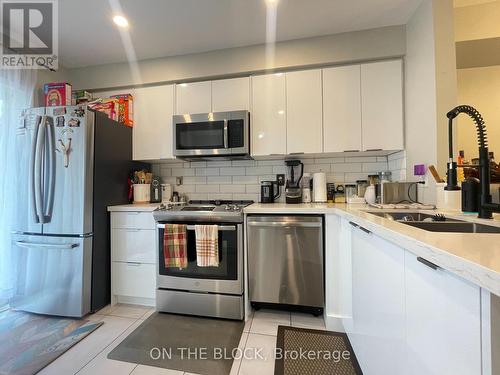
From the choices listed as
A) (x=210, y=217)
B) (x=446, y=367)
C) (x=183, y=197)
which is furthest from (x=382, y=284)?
(x=183, y=197)

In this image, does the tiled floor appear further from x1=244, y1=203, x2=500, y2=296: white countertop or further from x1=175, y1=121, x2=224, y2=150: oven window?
x1=175, y1=121, x2=224, y2=150: oven window

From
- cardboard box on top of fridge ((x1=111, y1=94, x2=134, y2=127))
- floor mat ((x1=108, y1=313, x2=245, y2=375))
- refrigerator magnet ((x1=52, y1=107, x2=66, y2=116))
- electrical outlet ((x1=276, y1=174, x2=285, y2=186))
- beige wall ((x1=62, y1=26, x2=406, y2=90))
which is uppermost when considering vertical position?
beige wall ((x1=62, y1=26, x2=406, y2=90))

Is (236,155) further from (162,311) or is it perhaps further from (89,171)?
(162,311)

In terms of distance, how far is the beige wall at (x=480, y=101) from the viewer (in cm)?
207

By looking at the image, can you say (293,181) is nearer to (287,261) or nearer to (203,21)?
(287,261)

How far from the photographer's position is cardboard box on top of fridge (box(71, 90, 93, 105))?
2.47 metres

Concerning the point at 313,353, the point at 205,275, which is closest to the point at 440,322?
the point at 313,353

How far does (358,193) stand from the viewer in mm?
2223

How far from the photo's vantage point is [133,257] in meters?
2.06

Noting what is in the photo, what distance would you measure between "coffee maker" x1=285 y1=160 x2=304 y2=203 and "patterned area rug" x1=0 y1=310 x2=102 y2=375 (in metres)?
1.93

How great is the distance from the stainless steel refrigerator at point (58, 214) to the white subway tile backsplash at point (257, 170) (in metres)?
1.43

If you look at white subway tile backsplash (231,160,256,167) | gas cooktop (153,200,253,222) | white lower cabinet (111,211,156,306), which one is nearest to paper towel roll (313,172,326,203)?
white subway tile backsplash (231,160,256,167)

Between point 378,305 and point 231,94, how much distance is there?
2.08m

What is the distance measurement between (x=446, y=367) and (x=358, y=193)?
71.3 inches
